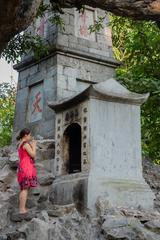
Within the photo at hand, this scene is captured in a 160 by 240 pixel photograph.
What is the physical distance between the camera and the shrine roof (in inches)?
330

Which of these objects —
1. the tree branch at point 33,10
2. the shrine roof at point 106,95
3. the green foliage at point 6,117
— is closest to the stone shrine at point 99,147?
the shrine roof at point 106,95

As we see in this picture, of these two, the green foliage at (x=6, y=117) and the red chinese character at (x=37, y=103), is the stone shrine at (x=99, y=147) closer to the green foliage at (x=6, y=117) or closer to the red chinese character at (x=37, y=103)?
the red chinese character at (x=37, y=103)

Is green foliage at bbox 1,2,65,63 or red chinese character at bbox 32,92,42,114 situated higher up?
green foliage at bbox 1,2,65,63

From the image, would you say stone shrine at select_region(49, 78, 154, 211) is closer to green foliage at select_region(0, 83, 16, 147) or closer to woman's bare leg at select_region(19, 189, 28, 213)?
woman's bare leg at select_region(19, 189, 28, 213)

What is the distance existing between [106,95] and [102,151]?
1.07 metres

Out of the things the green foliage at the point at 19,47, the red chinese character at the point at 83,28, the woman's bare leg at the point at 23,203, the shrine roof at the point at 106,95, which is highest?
the red chinese character at the point at 83,28

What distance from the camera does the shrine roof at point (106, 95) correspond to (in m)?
8.39

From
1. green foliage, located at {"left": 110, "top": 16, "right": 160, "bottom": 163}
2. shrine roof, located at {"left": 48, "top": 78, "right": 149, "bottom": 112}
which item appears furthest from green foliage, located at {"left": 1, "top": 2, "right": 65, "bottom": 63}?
green foliage, located at {"left": 110, "top": 16, "right": 160, "bottom": 163}

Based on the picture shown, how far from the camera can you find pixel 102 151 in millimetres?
8367

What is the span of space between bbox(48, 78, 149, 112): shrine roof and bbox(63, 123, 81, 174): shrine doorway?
1.66ft

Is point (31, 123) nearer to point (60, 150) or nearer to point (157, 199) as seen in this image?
point (60, 150)

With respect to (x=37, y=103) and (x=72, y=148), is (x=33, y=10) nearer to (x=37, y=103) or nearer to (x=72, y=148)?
(x=72, y=148)

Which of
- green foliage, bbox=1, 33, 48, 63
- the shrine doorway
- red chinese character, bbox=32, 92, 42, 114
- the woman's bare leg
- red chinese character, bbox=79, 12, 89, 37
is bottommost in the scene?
the woman's bare leg

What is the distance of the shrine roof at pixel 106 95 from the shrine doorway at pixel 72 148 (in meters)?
0.51
